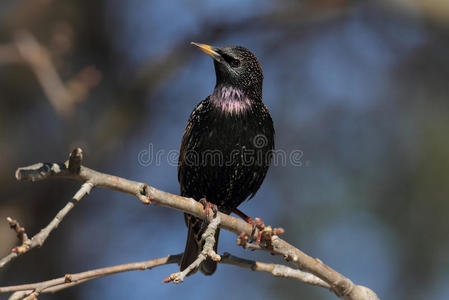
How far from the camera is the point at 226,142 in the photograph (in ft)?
14.3

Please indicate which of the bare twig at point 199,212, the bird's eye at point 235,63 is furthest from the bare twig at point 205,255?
the bird's eye at point 235,63

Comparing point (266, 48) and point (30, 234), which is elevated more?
point (266, 48)

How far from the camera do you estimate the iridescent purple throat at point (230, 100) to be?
4.46 meters

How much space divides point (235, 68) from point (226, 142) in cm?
69

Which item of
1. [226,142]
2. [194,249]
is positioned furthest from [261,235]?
[194,249]

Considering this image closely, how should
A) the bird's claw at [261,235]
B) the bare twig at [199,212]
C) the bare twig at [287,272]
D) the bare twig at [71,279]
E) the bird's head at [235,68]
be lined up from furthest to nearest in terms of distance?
1. the bird's head at [235,68]
2. the bare twig at [287,272]
3. the bird's claw at [261,235]
4. the bare twig at [71,279]
5. the bare twig at [199,212]

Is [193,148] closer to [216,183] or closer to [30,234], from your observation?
[216,183]

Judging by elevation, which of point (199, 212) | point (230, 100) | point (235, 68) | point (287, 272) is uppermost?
point (235, 68)

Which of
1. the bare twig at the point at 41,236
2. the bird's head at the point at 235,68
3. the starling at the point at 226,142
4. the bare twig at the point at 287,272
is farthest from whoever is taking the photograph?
the bird's head at the point at 235,68

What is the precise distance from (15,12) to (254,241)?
16.6 feet

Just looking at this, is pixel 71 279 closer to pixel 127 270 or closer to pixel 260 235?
pixel 127 270

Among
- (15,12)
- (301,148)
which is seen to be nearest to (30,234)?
(15,12)

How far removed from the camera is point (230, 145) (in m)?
4.34

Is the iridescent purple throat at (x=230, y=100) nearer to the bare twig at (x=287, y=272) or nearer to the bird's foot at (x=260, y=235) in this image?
the bird's foot at (x=260, y=235)
